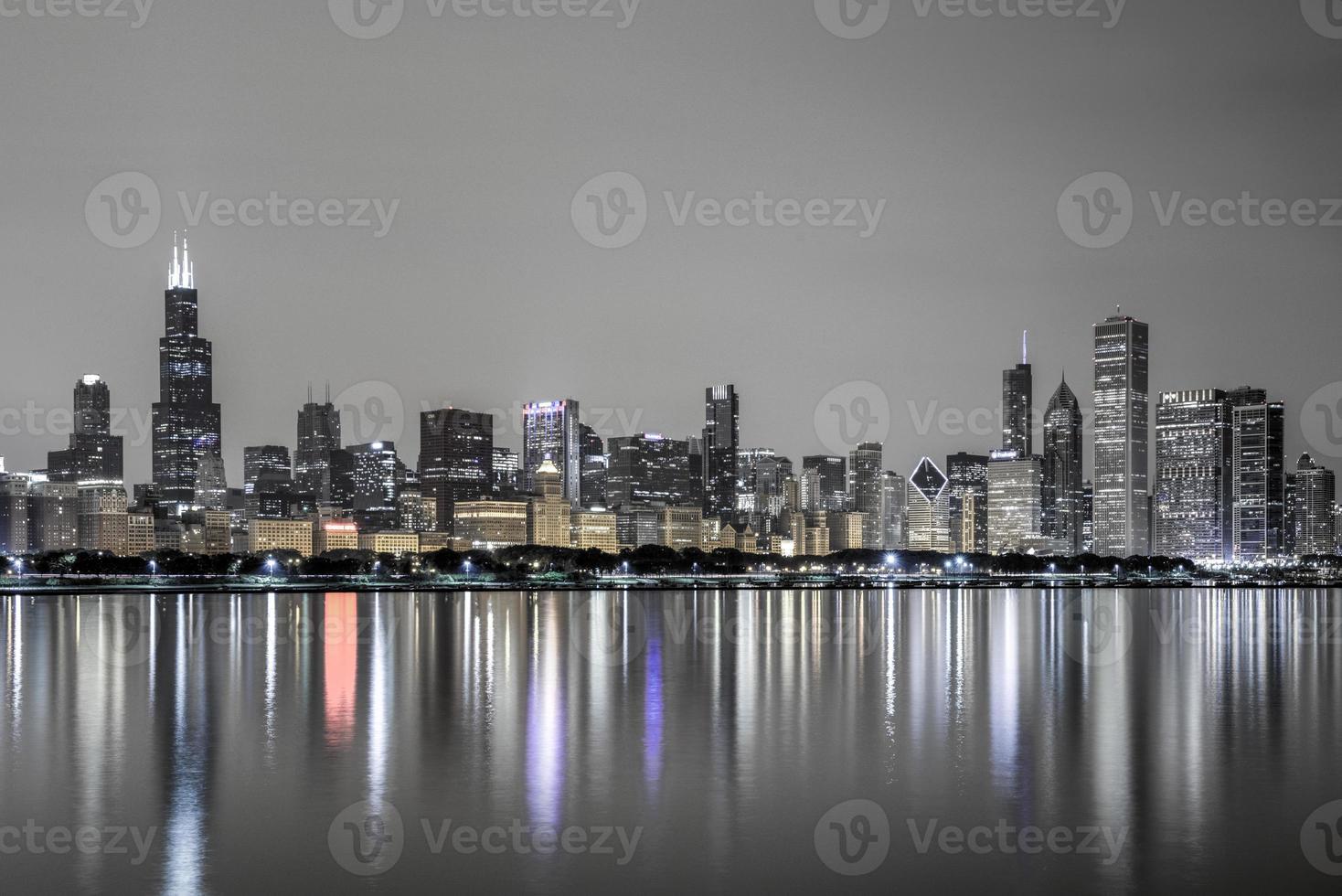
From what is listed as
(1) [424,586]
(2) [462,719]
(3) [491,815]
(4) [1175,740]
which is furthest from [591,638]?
(1) [424,586]

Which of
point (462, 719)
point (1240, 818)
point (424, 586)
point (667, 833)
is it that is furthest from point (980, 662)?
point (424, 586)

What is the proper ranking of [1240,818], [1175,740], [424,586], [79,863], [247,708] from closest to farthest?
[79,863] → [1240,818] → [1175,740] → [247,708] → [424,586]

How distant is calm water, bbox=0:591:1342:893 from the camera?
1928cm

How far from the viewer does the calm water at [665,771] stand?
19.3 m

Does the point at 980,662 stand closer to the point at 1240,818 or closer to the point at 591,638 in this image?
the point at 591,638

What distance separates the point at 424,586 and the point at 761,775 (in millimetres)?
156108

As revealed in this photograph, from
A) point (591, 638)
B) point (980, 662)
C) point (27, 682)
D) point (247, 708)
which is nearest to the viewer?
point (247, 708)

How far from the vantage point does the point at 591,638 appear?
67.9 meters

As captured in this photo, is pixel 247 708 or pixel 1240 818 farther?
pixel 247 708

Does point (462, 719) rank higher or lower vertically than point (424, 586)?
higher

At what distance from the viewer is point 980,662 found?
53.9 meters

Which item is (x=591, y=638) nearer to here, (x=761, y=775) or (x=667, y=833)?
(x=761, y=775)

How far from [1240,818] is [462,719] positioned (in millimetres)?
18983

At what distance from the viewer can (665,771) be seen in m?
26.8
